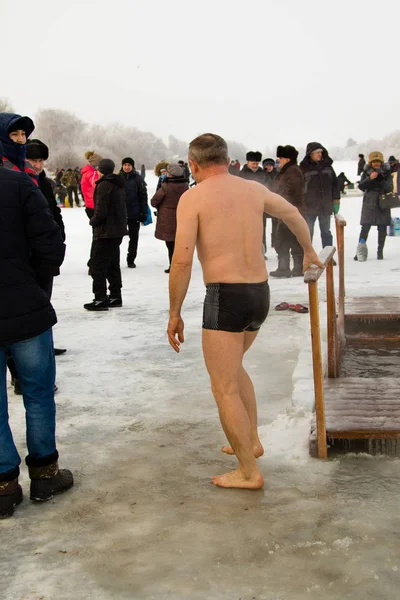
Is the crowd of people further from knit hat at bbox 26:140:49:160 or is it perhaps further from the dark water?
the dark water

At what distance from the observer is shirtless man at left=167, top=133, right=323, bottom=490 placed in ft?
11.2

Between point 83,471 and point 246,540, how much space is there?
1.17 m

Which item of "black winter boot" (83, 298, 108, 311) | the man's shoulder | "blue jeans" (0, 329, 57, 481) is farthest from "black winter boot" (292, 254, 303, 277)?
the man's shoulder

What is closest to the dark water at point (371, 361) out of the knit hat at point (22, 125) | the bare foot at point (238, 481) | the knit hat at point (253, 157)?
the bare foot at point (238, 481)

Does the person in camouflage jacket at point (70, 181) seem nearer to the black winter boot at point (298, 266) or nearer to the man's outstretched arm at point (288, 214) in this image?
the black winter boot at point (298, 266)

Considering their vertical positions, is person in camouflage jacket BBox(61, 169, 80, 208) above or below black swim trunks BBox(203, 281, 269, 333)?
above

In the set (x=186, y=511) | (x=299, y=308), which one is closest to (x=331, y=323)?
(x=186, y=511)

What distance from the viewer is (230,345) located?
11.4ft

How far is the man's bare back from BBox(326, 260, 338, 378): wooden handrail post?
50.3 inches

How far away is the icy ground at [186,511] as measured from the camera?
276cm

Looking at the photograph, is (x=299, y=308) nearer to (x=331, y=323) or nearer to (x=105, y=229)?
(x=105, y=229)

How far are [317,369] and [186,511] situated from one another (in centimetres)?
96

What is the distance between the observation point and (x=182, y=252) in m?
3.38

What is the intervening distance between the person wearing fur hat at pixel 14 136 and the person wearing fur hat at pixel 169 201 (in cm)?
611
